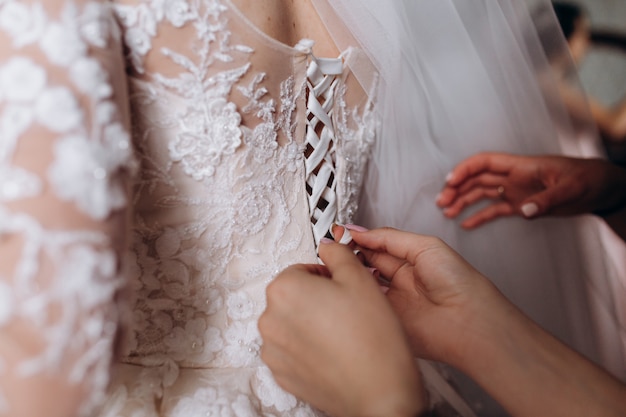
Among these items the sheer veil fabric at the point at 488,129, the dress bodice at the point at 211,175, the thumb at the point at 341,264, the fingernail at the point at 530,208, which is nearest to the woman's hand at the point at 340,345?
the thumb at the point at 341,264

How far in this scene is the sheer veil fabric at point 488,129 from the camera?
748mm

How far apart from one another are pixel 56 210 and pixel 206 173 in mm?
210

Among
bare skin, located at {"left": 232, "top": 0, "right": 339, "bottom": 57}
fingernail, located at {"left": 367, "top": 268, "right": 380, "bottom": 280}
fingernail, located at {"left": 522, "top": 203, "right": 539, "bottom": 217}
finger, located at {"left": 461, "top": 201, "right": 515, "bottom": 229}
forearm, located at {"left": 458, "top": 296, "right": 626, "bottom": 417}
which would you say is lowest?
forearm, located at {"left": 458, "top": 296, "right": 626, "bottom": 417}

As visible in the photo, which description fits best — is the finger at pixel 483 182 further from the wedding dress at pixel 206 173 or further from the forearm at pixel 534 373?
the forearm at pixel 534 373

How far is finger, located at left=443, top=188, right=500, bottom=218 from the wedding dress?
1.5 inches

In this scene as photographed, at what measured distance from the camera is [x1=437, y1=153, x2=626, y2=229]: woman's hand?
841 millimetres

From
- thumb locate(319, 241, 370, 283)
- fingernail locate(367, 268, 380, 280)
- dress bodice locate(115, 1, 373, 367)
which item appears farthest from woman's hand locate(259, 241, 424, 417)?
fingernail locate(367, 268, 380, 280)

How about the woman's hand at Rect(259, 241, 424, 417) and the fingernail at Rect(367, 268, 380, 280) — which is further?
the fingernail at Rect(367, 268, 380, 280)

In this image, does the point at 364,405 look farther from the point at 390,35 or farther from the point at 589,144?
the point at 589,144

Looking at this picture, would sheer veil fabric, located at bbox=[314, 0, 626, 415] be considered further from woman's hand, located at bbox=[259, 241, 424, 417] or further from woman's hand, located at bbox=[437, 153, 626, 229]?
woman's hand, located at bbox=[259, 241, 424, 417]

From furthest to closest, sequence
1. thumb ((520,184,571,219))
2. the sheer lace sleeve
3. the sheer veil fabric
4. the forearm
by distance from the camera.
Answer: thumb ((520,184,571,219)) < the sheer veil fabric < the forearm < the sheer lace sleeve

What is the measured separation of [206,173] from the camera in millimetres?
572

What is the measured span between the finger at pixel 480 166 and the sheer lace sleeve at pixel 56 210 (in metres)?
0.62

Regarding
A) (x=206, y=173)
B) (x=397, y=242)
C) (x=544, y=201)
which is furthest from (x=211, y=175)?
(x=544, y=201)
